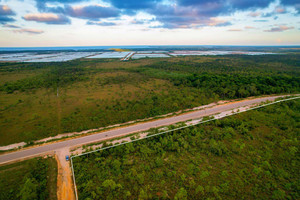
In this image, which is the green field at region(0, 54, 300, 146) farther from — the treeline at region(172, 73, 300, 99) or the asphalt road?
the asphalt road

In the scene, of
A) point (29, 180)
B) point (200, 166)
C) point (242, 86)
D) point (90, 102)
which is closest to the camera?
point (29, 180)

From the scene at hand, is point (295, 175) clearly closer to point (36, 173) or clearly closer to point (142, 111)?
point (142, 111)

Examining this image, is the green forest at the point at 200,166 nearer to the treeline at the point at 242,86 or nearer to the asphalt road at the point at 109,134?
the asphalt road at the point at 109,134

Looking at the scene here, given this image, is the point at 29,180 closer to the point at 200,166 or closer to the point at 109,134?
the point at 109,134

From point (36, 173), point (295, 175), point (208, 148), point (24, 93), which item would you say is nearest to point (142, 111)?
point (208, 148)

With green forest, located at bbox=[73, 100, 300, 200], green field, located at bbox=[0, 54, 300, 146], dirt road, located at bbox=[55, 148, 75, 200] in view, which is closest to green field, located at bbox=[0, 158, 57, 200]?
dirt road, located at bbox=[55, 148, 75, 200]

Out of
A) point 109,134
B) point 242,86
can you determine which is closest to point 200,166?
point 109,134
